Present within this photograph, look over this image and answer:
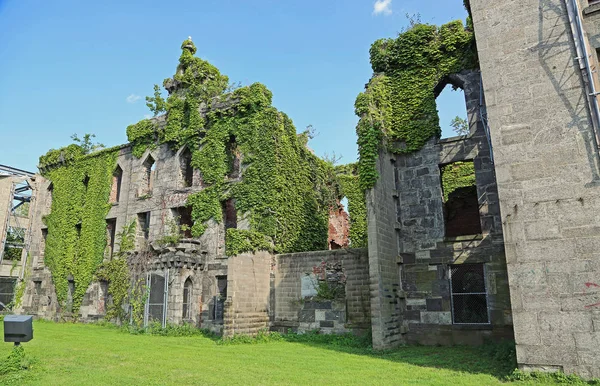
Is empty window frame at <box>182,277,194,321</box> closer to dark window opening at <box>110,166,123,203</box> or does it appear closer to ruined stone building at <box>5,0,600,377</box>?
ruined stone building at <box>5,0,600,377</box>

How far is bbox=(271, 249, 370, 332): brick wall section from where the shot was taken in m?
15.3

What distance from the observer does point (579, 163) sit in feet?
28.2

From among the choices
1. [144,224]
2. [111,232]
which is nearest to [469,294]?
[144,224]

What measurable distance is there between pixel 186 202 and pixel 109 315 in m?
7.23

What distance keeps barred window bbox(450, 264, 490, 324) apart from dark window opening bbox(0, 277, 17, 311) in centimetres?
2784

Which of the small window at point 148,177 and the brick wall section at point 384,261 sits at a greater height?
the small window at point 148,177

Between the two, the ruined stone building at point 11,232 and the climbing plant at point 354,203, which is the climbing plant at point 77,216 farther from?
the climbing plant at point 354,203

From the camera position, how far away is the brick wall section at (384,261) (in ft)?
42.7

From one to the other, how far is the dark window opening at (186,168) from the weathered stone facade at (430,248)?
11934 millimetres

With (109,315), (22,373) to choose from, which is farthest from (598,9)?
(109,315)

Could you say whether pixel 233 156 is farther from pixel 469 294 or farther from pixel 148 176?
pixel 469 294

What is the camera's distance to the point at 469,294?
13625 mm

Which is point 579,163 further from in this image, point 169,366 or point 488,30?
point 169,366

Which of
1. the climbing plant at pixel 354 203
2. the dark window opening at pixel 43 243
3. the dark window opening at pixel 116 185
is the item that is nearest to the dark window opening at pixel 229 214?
the climbing plant at pixel 354 203
